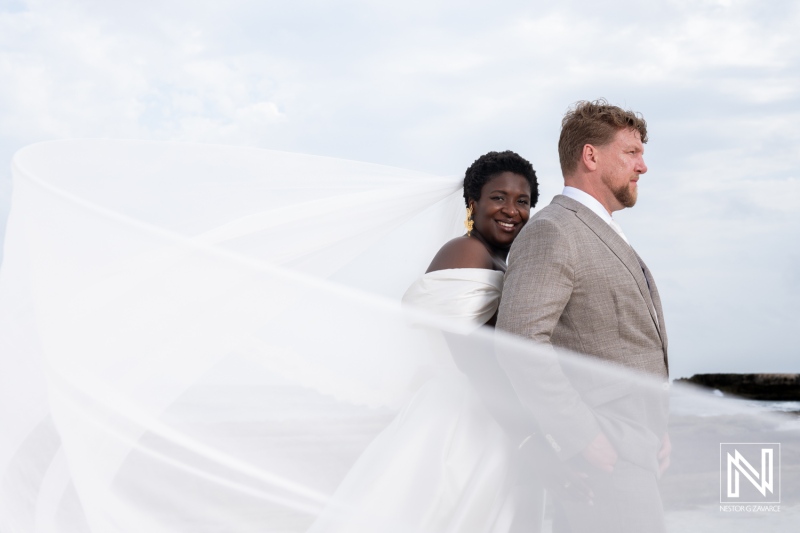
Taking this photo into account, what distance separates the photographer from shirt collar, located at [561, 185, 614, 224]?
2307mm

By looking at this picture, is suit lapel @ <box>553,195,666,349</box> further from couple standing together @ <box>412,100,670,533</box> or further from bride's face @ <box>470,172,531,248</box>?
bride's face @ <box>470,172,531,248</box>

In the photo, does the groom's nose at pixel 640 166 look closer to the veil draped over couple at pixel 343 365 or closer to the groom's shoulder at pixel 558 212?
the veil draped over couple at pixel 343 365

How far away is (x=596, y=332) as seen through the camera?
2156 millimetres

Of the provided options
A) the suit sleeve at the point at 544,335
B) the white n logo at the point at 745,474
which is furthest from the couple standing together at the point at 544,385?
the white n logo at the point at 745,474

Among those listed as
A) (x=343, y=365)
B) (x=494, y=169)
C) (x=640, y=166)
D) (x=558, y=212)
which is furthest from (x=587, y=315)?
(x=343, y=365)

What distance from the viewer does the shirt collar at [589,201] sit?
231cm

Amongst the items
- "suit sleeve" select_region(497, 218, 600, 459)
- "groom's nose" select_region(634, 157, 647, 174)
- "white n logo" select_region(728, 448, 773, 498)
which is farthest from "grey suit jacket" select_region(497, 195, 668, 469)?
"white n logo" select_region(728, 448, 773, 498)

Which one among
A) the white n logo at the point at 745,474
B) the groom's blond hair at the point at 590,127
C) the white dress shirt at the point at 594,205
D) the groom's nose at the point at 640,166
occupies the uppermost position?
the groom's blond hair at the point at 590,127

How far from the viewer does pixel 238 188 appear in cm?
300

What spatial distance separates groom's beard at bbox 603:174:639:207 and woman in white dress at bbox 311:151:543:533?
43 cm

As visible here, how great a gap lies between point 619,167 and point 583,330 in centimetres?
55

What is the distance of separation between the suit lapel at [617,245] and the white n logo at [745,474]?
57cm

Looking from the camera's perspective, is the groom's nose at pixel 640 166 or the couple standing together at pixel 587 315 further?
the groom's nose at pixel 640 166

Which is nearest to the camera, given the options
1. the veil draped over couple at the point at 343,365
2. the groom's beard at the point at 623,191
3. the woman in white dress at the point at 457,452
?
the veil draped over couple at the point at 343,365
